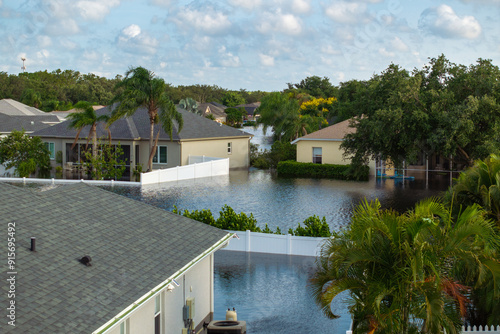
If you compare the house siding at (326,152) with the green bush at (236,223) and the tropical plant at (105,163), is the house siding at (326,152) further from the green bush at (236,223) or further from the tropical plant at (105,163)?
the green bush at (236,223)

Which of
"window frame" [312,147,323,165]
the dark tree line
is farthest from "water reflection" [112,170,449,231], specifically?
the dark tree line

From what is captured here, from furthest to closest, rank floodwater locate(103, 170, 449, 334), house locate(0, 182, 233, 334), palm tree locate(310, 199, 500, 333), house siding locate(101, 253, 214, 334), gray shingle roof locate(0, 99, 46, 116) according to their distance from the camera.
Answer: gray shingle roof locate(0, 99, 46, 116), floodwater locate(103, 170, 449, 334), house siding locate(101, 253, 214, 334), palm tree locate(310, 199, 500, 333), house locate(0, 182, 233, 334)

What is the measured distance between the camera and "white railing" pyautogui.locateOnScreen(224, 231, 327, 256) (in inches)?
926

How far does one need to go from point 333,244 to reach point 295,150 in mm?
44113

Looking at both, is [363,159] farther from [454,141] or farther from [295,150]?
[295,150]

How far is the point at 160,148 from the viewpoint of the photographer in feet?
163

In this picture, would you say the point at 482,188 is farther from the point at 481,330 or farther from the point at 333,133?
the point at 333,133

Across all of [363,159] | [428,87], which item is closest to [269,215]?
[363,159]

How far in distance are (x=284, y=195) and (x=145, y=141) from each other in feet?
51.3

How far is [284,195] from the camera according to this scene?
38625mm

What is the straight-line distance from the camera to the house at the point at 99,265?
905cm

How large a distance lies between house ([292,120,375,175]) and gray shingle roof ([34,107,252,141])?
5762mm

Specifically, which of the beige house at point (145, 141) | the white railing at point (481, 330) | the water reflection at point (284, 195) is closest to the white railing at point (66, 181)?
the water reflection at point (284, 195)

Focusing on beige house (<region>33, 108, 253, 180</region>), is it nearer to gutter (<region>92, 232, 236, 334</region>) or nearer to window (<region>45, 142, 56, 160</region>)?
window (<region>45, 142, 56, 160</region>)
